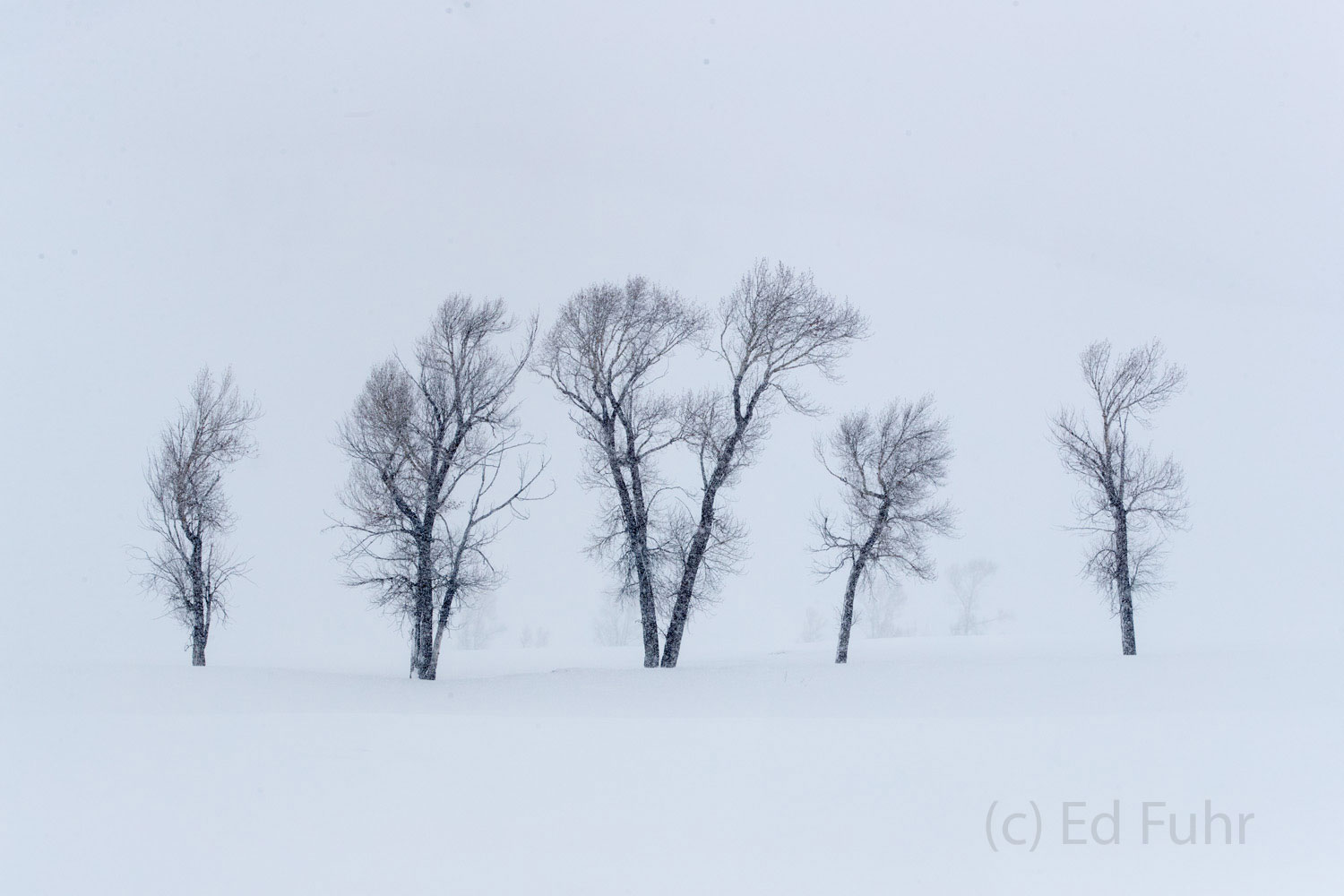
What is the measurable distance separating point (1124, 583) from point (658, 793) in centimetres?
2053

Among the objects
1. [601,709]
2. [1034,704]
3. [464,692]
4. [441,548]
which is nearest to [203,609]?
[441,548]

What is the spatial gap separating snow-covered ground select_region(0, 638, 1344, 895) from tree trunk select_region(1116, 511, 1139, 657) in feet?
31.2

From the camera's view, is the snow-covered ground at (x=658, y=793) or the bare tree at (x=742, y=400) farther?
the bare tree at (x=742, y=400)

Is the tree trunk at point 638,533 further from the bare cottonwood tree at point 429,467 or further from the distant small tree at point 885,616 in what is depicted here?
the distant small tree at point 885,616

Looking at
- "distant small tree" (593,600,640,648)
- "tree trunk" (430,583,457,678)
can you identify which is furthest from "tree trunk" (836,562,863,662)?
"distant small tree" (593,600,640,648)

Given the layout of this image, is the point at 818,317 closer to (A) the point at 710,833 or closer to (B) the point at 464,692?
(B) the point at 464,692

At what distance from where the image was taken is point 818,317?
23.5m

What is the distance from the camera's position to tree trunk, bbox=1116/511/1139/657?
79.4 feet

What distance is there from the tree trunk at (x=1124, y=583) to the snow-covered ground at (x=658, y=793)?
950cm

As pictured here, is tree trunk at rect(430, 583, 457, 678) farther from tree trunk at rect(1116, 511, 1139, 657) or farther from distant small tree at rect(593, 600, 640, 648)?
distant small tree at rect(593, 600, 640, 648)

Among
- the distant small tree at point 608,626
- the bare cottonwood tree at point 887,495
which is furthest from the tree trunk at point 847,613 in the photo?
the distant small tree at point 608,626

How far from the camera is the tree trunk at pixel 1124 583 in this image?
79.4ft

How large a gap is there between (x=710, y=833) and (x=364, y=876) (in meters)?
3.14

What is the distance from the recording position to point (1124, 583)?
24188mm
